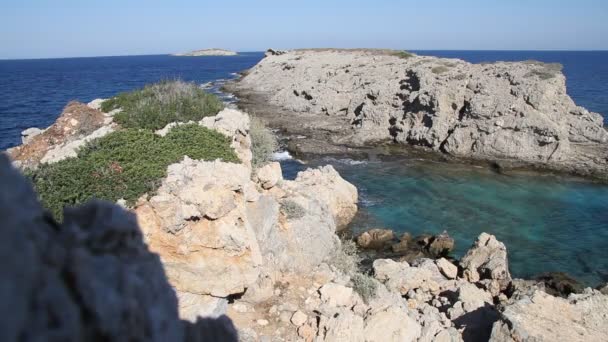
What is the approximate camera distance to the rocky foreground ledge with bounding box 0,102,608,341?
9.84ft

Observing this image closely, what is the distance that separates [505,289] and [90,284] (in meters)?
17.0

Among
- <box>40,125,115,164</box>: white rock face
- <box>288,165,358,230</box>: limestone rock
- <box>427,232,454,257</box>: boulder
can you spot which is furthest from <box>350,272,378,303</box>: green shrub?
<box>40,125,115,164</box>: white rock face

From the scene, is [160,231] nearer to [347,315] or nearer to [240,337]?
[240,337]

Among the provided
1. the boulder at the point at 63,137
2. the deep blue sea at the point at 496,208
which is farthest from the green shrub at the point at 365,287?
the boulder at the point at 63,137

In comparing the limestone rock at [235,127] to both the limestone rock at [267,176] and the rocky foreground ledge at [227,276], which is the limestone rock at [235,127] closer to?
the rocky foreground ledge at [227,276]

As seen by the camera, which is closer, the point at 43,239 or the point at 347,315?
the point at 43,239

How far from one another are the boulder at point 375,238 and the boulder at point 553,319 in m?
10.0

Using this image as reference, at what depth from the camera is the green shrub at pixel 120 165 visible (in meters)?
11.0

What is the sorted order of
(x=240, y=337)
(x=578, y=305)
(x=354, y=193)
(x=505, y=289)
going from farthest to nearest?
(x=354, y=193) < (x=505, y=289) < (x=578, y=305) < (x=240, y=337)

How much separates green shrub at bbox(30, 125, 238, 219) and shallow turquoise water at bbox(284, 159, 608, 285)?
513 inches

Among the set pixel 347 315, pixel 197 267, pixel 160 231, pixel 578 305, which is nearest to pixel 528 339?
pixel 578 305

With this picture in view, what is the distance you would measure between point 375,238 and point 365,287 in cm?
888

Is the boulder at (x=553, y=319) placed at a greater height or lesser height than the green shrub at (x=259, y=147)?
lesser

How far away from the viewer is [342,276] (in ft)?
46.2
